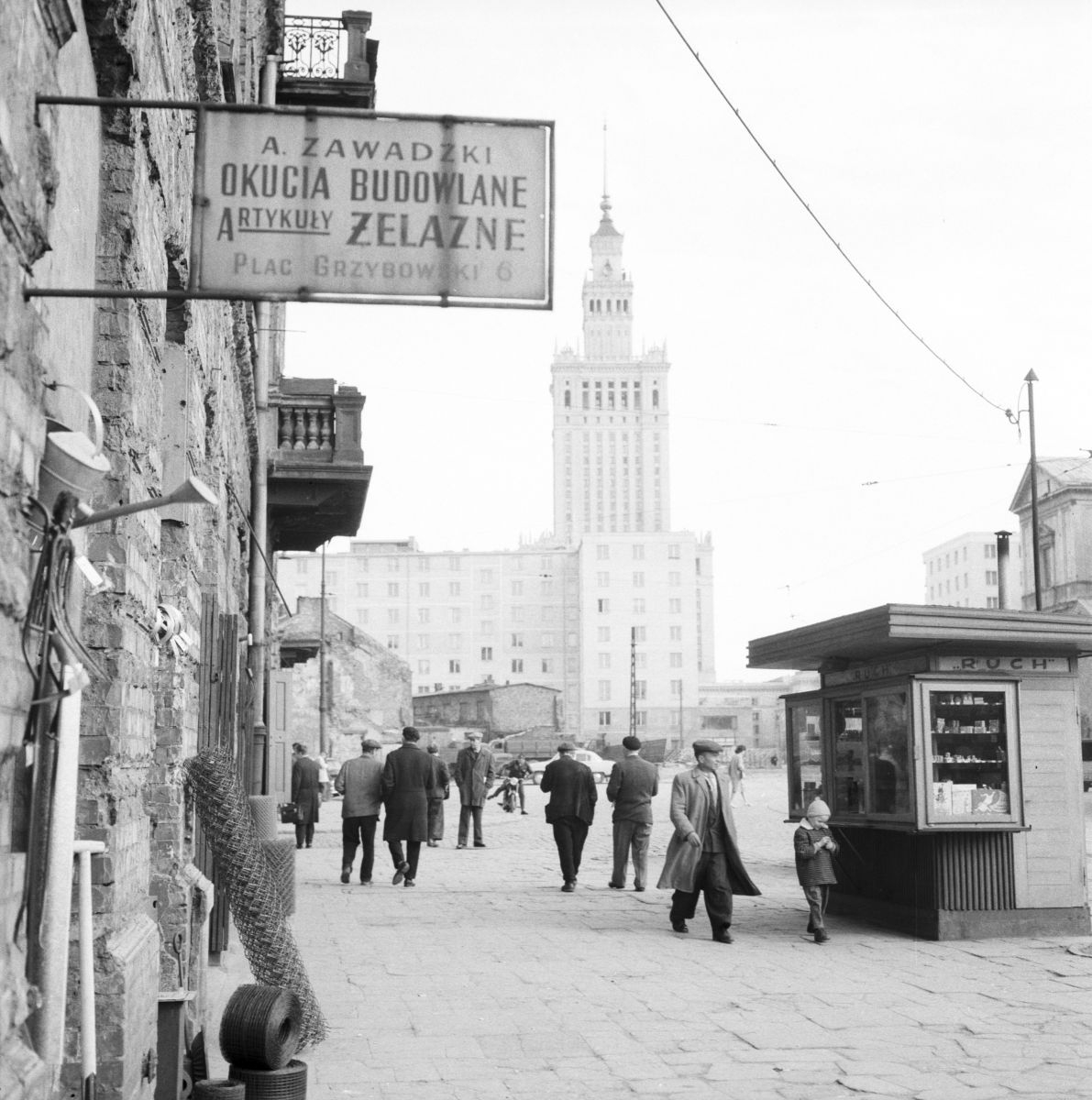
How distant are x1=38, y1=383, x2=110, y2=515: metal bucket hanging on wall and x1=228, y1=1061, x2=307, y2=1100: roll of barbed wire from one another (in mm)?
2950

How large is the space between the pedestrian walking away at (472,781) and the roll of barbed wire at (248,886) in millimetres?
14890

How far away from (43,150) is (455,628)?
117014mm

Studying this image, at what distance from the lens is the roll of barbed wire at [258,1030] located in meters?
6.25

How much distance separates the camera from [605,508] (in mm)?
157875

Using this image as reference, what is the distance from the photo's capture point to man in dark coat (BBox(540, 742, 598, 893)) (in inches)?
634

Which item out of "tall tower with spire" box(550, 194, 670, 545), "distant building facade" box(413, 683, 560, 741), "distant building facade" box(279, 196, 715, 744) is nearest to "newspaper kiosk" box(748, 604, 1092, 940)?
"distant building facade" box(413, 683, 560, 741)

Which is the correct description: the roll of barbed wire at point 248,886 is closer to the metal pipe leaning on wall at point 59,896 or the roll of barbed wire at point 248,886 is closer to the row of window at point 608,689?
the metal pipe leaning on wall at point 59,896

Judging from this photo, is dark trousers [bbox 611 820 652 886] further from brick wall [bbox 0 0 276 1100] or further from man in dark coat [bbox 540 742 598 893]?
brick wall [bbox 0 0 276 1100]

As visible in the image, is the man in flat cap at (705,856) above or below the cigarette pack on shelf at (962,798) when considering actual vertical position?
below

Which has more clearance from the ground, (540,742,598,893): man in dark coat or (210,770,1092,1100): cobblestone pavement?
(540,742,598,893): man in dark coat

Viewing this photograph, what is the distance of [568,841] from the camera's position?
16.1 metres

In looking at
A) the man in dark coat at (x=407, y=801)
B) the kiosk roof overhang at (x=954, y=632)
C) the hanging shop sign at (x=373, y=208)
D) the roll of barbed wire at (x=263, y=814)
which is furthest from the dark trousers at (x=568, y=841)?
the hanging shop sign at (x=373, y=208)

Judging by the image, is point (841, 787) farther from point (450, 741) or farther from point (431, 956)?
point (450, 741)

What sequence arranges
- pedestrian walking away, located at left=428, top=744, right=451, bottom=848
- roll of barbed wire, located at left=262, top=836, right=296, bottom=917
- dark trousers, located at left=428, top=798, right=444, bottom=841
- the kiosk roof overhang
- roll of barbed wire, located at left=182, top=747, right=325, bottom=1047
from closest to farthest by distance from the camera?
A: roll of barbed wire, located at left=182, top=747, right=325, bottom=1047 < roll of barbed wire, located at left=262, top=836, right=296, bottom=917 < the kiosk roof overhang < pedestrian walking away, located at left=428, top=744, right=451, bottom=848 < dark trousers, located at left=428, top=798, right=444, bottom=841
